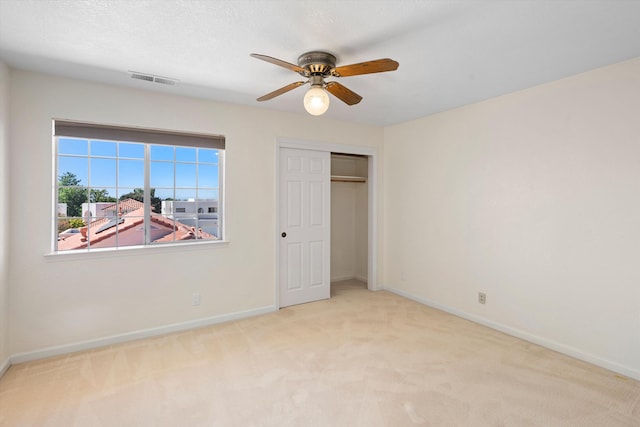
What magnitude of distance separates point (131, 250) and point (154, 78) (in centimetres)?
167

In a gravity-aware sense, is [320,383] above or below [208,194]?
below

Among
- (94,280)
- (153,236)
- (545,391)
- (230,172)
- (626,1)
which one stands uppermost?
(626,1)

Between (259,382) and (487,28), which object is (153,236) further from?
(487,28)

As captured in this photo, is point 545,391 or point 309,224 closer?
point 545,391

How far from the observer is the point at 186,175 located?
3.52 metres

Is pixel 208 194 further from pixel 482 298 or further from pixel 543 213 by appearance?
pixel 543 213

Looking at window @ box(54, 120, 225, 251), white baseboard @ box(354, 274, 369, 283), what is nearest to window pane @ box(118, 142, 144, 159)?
window @ box(54, 120, 225, 251)

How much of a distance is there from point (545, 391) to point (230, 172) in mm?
3484

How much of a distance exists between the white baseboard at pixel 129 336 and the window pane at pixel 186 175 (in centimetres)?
152

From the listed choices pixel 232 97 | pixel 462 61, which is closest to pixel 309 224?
pixel 232 97

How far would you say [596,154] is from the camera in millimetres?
2652

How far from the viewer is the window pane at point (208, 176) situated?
140 inches

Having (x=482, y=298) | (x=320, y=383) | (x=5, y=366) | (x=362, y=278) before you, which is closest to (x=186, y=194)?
(x=5, y=366)

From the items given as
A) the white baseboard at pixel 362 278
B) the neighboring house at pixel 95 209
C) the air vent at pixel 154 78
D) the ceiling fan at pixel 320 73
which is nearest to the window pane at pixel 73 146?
the neighboring house at pixel 95 209
